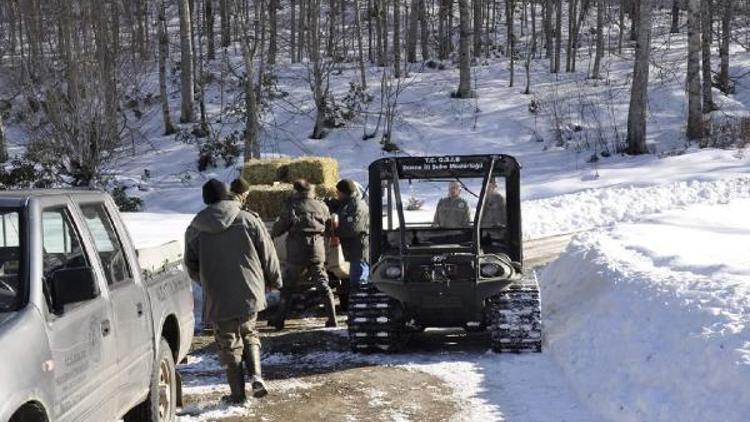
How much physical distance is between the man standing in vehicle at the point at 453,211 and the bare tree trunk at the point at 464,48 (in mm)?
23706

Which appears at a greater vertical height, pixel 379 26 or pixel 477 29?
pixel 379 26

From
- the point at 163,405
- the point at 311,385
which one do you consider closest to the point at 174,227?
the point at 311,385

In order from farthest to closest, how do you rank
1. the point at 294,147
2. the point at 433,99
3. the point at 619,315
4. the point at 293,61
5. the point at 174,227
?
the point at 293,61 → the point at 433,99 → the point at 294,147 → the point at 174,227 → the point at 619,315

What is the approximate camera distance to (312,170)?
15336mm

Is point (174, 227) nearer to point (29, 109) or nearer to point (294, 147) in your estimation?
point (29, 109)

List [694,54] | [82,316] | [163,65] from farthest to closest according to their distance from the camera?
1. [163,65]
2. [694,54]
3. [82,316]

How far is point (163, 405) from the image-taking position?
631 cm

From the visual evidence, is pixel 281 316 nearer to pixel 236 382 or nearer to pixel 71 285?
pixel 236 382

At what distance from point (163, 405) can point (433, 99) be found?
32344 millimetres

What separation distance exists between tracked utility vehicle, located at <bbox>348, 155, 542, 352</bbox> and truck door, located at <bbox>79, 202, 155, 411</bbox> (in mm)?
3706

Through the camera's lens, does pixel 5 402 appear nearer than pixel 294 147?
Yes

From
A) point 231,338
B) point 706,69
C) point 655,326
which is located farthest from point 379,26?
point 231,338

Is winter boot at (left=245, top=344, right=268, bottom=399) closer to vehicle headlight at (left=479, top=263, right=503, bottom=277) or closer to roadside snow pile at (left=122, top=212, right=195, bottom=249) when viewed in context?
vehicle headlight at (left=479, top=263, right=503, bottom=277)

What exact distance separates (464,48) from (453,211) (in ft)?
79.3
